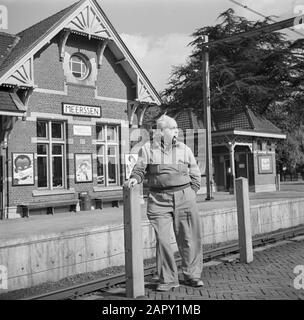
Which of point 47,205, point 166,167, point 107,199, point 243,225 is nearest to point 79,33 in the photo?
point 107,199

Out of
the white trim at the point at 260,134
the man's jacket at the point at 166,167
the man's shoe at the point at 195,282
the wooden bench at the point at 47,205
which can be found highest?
the white trim at the point at 260,134

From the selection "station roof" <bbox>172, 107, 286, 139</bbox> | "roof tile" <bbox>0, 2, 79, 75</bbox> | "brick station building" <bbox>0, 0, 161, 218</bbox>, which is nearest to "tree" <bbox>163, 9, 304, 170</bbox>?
"station roof" <bbox>172, 107, 286, 139</bbox>

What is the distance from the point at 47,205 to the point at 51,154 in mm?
1939

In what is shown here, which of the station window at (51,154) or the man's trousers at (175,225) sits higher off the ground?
the station window at (51,154)

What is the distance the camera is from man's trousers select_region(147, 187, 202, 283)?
4691 mm

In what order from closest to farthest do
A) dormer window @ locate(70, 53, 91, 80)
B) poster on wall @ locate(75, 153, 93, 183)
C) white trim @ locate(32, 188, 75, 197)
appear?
white trim @ locate(32, 188, 75, 197) < poster on wall @ locate(75, 153, 93, 183) < dormer window @ locate(70, 53, 91, 80)

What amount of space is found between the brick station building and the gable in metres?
0.03

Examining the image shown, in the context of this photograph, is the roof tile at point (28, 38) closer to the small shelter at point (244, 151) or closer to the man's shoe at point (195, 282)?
the small shelter at point (244, 151)

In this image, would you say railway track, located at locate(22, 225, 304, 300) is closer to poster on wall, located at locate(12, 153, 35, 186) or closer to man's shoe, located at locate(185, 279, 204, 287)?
man's shoe, located at locate(185, 279, 204, 287)

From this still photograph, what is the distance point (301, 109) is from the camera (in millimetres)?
32250

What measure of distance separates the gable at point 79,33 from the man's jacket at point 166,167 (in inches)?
405

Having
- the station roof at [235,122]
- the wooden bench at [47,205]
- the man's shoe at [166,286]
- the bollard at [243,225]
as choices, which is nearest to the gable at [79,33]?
the wooden bench at [47,205]

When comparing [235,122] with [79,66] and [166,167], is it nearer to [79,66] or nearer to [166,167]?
[79,66]

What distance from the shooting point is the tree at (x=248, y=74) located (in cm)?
3089
